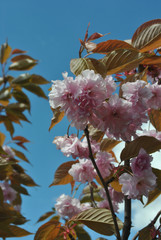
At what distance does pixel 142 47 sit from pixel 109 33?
137 millimetres

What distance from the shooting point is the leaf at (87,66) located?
0.75m

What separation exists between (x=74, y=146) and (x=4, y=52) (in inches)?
55.1

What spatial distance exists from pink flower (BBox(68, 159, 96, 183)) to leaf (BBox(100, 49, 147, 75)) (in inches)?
14.5

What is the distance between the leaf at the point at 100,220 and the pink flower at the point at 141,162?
218 mm

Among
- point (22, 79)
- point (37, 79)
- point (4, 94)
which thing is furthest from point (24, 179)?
point (37, 79)

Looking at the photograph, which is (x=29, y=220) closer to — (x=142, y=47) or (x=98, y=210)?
(x=98, y=210)

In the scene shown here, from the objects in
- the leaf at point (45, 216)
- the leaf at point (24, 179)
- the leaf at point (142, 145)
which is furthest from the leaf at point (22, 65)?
the leaf at point (142, 145)

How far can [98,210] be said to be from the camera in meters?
0.92

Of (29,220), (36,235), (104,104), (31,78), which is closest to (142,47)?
(104,104)

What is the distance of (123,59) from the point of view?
0.79 m

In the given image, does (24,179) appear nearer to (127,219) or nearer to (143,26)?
(127,219)

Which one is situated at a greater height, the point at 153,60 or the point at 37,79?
the point at 37,79

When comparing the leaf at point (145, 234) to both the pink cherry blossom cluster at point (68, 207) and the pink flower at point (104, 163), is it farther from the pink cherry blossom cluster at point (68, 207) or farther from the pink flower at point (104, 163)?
the pink cherry blossom cluster at point (68, 207)

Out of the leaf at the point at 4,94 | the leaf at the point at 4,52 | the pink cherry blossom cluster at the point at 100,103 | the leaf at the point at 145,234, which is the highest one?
the leaf at the point at 4,52
